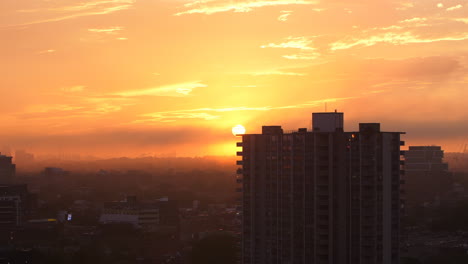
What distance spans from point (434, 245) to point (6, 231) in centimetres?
4951

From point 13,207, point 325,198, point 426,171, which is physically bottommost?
point 13,207

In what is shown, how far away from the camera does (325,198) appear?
39.4 meters

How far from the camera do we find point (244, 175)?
4288cm

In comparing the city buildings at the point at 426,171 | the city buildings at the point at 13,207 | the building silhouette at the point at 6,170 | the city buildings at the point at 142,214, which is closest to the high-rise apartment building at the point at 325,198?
the city buildings at the point at 142,214

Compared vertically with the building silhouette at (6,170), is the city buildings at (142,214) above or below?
below

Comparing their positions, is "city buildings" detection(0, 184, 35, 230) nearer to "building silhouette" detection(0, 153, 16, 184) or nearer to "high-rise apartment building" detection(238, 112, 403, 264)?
"high-rise apartment building" detection(238, 112, 403, 264)

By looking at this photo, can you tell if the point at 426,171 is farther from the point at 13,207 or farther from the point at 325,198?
the point at 325,198

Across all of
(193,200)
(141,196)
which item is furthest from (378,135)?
(141,196)

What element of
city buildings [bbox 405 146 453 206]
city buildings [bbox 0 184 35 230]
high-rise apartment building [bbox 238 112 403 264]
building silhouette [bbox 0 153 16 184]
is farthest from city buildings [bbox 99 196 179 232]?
building silhouette [bbox 0 153 16 184]

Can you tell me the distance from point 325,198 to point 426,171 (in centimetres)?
13982

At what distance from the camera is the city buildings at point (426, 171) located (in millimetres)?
156250

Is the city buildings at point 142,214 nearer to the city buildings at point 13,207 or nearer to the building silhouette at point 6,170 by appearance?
the city buildings at point 13,207

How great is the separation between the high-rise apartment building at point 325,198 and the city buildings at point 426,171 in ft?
371

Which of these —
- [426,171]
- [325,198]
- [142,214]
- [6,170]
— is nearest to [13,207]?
[142,214]
